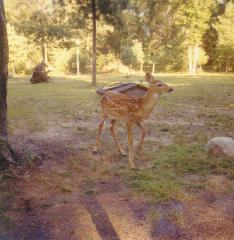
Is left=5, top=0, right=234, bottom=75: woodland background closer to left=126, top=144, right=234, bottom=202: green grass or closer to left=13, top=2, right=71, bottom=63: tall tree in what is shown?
Result: left=13, top=2, right=71, bottom=63: tall tree

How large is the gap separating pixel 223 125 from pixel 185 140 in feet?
7.62

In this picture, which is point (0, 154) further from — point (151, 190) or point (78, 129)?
point (78, 129)

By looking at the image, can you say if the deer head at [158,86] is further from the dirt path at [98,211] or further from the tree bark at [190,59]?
the tree bark at [190,59]

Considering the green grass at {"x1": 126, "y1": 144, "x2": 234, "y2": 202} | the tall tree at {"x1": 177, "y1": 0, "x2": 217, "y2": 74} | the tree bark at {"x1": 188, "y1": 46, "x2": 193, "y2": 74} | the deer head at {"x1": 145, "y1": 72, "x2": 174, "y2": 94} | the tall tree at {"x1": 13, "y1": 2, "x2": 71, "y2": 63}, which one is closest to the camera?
the green grass at {"x1": 126, "y1": 144, "x2": 234, "y2": 202}

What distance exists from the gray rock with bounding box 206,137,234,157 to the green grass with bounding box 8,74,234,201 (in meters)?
0.18

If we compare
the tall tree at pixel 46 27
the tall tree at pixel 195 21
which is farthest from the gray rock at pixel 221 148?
the tall tree at pixel 195 21

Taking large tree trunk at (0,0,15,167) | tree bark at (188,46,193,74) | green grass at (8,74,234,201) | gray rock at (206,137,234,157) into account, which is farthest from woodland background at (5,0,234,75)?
gray rock at (206,137,234,157)

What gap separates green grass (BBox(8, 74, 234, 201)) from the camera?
6641mm

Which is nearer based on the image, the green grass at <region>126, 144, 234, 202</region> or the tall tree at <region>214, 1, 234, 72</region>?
the green grass at <region>126, 144, 234, 202</region>

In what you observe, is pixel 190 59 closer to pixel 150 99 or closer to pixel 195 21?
pixel 195 21

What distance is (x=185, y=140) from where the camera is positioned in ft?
31.0

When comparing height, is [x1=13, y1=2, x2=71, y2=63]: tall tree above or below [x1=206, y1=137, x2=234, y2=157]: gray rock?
above

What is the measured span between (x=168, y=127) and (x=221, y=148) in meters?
3.41

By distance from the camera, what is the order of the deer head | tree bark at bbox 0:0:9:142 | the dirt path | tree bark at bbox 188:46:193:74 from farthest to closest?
tree bark at bbox 188:46:193:74, the deer head, tree bark at bbox 0:0:9:142, the dirt path
